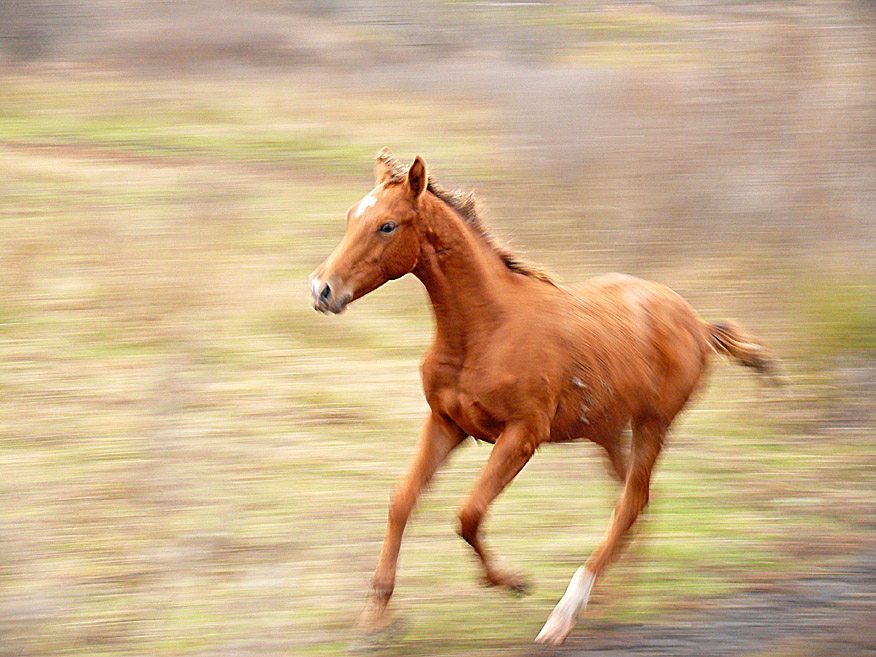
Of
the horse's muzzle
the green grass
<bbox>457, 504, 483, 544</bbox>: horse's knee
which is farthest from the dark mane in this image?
the green grass

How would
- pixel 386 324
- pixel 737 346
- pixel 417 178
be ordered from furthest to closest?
pixel 386 324, pixel 737 346, pixel 417 178

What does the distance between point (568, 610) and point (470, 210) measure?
5.65ft

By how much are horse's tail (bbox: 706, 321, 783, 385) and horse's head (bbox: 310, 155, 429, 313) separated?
175 cm

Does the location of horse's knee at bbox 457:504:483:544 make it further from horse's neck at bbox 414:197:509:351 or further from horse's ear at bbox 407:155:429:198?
horse's ear at bbox 407:155:429:198

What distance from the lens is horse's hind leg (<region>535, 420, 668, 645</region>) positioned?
4301 millimetres

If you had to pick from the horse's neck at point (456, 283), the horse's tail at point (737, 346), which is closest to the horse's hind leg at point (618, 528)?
the horse's tail at point (737, 346)

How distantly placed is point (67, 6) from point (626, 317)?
45.6 ft

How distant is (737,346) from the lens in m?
4.95

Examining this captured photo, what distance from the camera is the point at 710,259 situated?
9.30 metres

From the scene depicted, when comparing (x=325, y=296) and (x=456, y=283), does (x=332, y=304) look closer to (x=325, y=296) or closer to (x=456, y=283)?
(x=325, y=296)

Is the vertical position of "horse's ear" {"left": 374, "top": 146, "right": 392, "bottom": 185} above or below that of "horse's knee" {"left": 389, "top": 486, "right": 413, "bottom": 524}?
above

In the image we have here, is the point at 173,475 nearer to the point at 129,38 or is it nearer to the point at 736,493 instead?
the point at 736,493

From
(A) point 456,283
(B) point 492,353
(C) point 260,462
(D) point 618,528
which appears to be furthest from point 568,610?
(C) point 260,462

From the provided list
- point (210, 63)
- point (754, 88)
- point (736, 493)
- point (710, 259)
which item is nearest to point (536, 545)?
point (736, 493)
